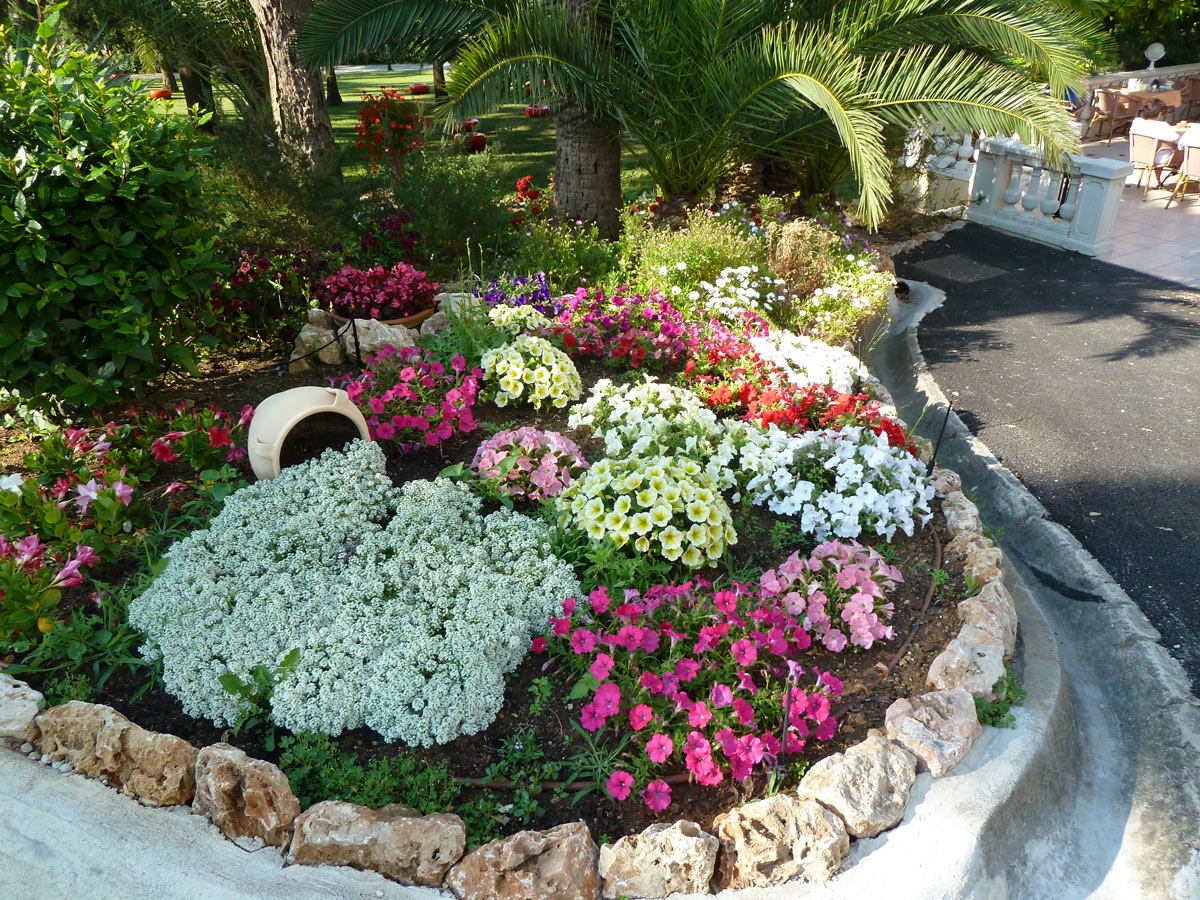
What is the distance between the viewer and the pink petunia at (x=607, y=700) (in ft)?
7.44

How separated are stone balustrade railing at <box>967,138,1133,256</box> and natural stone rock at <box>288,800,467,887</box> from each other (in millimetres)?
7277

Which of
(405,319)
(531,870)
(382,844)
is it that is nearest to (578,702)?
(531,870)

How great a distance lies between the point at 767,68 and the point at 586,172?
1.66 metres

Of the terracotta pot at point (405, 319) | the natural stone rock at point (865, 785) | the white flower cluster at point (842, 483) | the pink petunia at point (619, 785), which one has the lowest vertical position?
the natural stone rock at point (865, 785)

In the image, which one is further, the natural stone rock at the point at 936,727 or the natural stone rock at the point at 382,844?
the natural stone rock at the point at 936,727

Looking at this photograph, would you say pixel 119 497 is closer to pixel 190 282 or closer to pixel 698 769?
pixel 190 282

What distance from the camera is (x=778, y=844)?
79.8 inches

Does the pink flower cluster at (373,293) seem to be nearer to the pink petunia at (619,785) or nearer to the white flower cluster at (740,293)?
the white flower cluster at (740,293)

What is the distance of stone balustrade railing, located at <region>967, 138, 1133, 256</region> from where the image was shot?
7336 mm

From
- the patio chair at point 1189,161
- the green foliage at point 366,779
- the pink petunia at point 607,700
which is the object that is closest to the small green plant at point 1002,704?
the pink petunia at point 607,700

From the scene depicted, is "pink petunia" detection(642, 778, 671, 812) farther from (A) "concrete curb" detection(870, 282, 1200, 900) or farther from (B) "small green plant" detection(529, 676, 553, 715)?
(A) "concrete curb" detection(870, 282, 1200, 900)

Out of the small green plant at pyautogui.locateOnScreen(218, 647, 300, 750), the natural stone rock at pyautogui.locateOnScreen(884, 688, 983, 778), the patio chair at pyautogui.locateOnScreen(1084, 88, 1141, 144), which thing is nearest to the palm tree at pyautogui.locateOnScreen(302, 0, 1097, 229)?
the natural stone rock at pyautogui.locateOnScreen(884, 688, 983, 778)

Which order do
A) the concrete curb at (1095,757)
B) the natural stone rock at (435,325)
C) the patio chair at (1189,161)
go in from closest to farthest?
the concrete curb at (1095,757)
the natural stone rock at (435,325)
the patio chair at (1189,161)

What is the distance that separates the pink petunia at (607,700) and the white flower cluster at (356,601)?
0.31 metres
